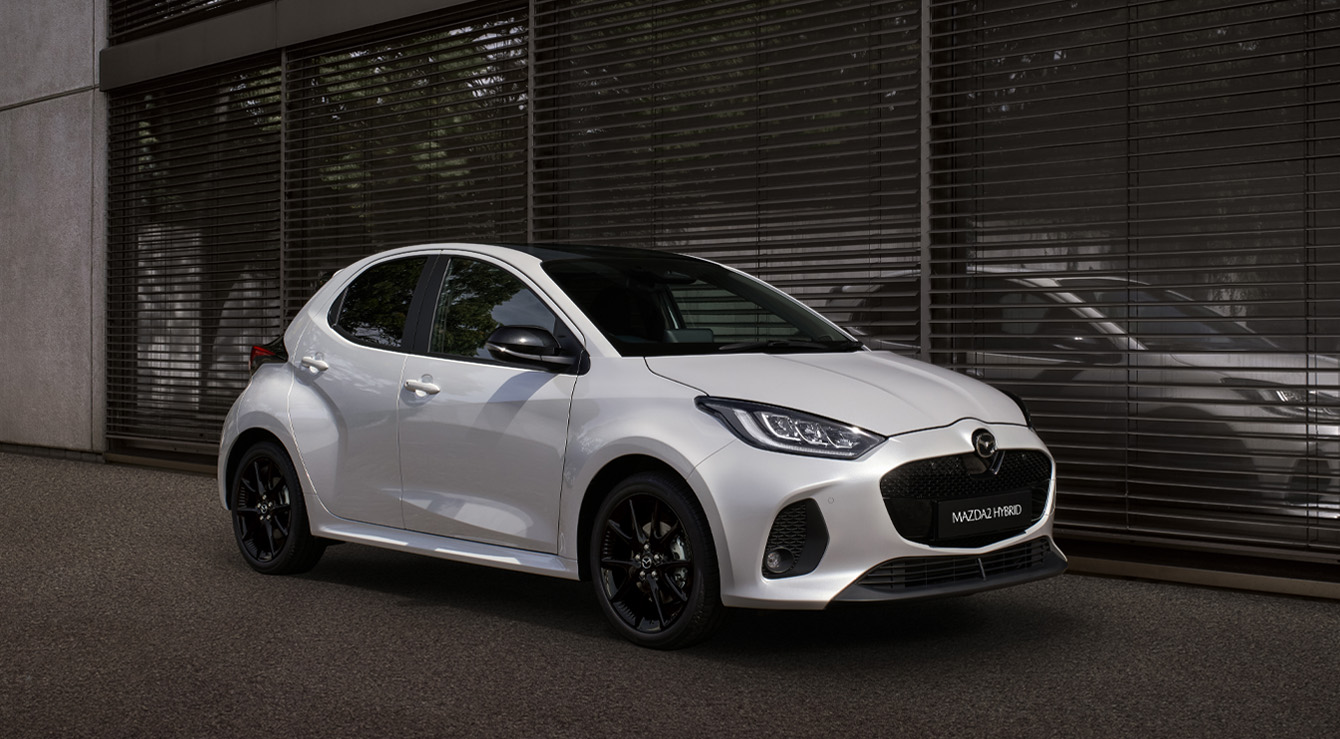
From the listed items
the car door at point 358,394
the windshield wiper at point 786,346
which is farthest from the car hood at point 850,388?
the car door at point 358,394

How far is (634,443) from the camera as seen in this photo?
529cm

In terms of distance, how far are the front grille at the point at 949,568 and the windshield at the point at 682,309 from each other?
122 cm

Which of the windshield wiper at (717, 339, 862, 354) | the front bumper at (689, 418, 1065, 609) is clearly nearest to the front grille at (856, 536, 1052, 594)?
the front bumper at (689, 418, 1065, 609)

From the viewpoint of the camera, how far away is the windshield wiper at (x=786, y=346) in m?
5.75

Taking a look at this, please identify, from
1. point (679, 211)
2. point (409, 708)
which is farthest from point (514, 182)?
point (409, 708)

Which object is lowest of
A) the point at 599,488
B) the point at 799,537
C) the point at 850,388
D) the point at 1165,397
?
the point at 799,537

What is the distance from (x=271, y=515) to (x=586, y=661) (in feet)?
8.75

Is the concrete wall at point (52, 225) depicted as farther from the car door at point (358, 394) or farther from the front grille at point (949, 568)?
the front grille at point (949, 568)

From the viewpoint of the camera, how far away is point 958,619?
5.91 metres

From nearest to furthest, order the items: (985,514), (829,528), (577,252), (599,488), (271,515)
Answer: (829,528)
(985,514)
(599,488)
(577,252)
(271,515)

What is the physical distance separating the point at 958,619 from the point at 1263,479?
220cm

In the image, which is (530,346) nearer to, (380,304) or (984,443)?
(380,304)

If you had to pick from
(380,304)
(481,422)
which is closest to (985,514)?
(481,422)

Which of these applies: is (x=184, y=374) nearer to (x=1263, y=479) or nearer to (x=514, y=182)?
(x=514, y=182)
